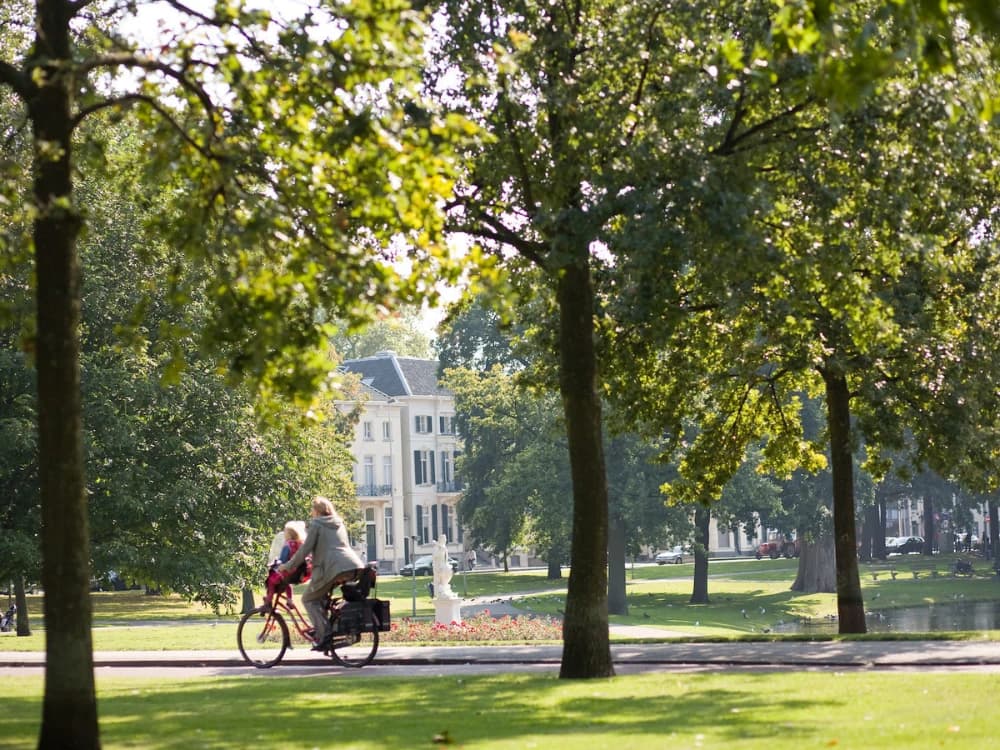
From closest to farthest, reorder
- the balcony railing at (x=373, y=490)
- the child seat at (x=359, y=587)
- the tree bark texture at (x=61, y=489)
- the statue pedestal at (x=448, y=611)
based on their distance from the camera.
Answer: the tree bark texture at (x=61, y=489) < the child seat at (x=359, y=587) < the statue pedestal at (x=448, y=611) < the balcony railing at (x=373, y=490)

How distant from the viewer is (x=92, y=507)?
33250 millimetres

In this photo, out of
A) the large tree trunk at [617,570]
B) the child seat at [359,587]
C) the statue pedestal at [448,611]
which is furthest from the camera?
the large tree trunk at [617,570]

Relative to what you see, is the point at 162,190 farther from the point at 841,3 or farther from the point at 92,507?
the point at 92,507

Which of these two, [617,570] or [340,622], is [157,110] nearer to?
[340,622]

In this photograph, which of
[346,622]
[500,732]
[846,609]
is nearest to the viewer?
[500,732]

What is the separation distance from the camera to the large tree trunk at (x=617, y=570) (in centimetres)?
5284

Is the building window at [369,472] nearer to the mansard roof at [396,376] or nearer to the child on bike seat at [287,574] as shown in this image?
the mansard roof at [396,376]

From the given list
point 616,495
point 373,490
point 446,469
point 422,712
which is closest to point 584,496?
point 422,712

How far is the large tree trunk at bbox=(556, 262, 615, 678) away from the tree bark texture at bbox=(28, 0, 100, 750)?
22.7 feet

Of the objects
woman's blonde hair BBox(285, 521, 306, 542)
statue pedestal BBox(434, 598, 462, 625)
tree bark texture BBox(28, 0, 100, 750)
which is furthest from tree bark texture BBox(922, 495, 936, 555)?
tree bark texture BBox(28, 0, 100, 750)

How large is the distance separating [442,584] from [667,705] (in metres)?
→ 23.2

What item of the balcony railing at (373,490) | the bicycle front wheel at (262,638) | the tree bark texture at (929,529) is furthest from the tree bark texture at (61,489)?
the balcony railing at (373,490)

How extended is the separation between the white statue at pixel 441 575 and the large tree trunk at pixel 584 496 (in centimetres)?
1897

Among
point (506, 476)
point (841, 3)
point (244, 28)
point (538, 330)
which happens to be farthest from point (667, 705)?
point (506, 476)
